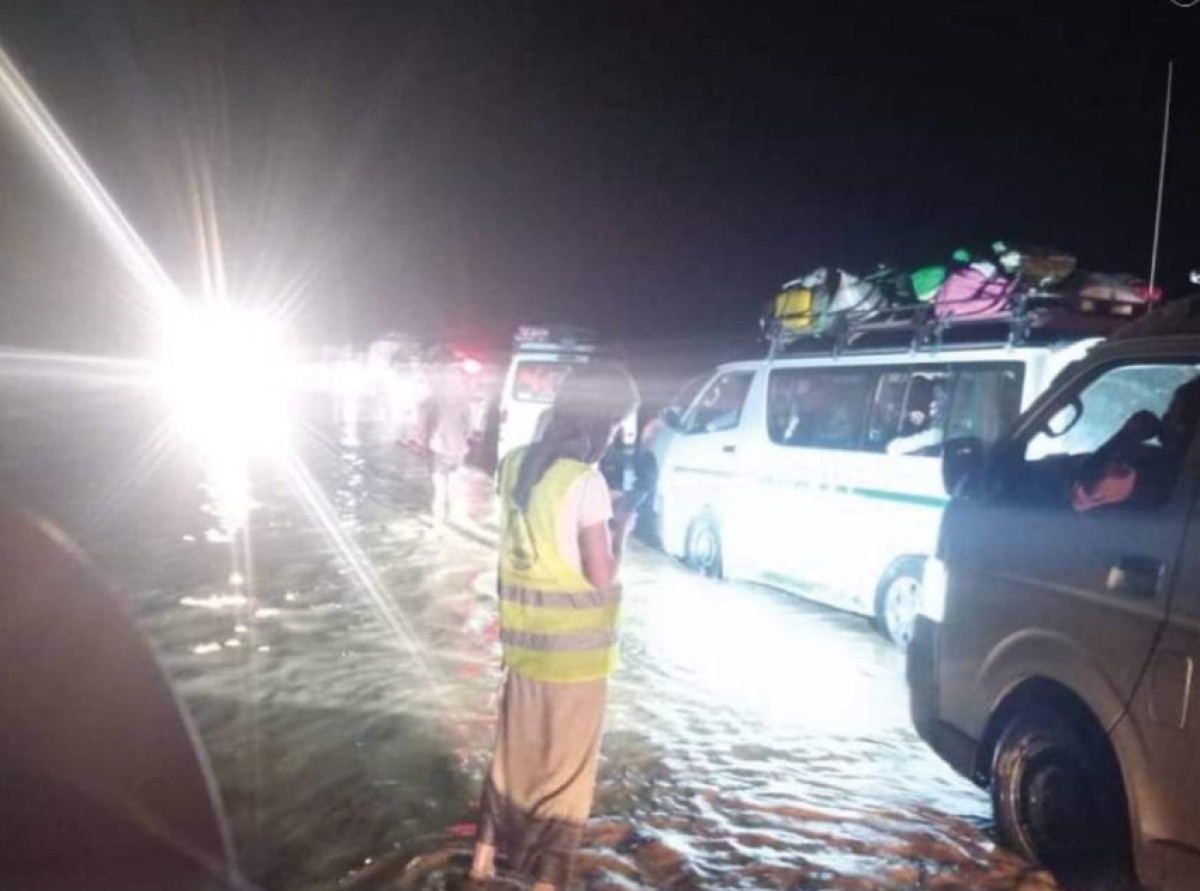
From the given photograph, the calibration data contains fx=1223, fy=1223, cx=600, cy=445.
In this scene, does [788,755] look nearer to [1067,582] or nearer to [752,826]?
[752,826]

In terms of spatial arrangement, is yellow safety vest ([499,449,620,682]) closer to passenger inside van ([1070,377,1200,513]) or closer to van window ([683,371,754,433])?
passenger inside van ([1070,377,1200,513])

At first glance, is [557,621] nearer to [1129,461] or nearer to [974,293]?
[1129,461]

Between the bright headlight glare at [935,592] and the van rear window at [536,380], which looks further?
the van rear window at [536,380]

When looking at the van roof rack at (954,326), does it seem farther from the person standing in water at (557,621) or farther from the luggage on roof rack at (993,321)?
the person standing in water at (557,621)

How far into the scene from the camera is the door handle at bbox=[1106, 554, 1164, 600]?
384cm

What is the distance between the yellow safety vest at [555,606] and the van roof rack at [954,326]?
157 inches

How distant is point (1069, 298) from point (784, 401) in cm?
259

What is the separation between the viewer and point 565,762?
4.05 meters

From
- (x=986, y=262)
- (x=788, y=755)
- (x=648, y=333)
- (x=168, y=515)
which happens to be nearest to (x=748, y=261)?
→ (x=648, y=333)

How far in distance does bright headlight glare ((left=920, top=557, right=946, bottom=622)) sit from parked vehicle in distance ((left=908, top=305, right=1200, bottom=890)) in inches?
0.5

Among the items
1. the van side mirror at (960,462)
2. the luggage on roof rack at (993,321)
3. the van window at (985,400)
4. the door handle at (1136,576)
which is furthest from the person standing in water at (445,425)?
the door handle at (1136,576)

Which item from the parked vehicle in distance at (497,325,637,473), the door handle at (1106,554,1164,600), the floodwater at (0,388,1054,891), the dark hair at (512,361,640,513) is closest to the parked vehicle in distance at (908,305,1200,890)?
the door handle at (1106,554,1164,600)

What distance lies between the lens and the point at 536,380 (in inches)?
631

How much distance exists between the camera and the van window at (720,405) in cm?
991
